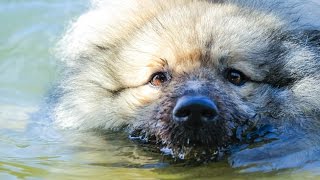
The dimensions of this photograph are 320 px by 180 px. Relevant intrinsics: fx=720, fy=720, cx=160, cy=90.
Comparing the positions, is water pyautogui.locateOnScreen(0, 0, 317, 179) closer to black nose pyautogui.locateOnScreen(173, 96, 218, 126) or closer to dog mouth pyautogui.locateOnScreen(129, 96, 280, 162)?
dog mouth pyautogui.locateOnScreen(129, 96, 280, 162)

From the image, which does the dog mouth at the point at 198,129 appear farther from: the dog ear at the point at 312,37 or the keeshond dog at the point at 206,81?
the dog ear at the point at 312,37

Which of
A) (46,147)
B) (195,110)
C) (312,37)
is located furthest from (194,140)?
(312,37)

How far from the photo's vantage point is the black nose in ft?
13.1

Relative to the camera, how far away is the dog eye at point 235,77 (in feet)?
15.2

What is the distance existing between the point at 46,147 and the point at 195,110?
4.04 feet

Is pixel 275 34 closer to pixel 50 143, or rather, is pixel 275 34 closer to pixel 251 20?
pixel 251 20

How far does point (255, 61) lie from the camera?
473 cm

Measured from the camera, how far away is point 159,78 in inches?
186

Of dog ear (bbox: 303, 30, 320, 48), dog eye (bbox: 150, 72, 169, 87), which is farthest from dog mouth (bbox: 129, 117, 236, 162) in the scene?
dog ear (bbox: 303, 30, 320, 48)

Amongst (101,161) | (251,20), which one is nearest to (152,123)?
(101,161)

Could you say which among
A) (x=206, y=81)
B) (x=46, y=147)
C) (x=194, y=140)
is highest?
(x=206, y=81)

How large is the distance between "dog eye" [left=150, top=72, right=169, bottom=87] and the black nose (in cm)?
58

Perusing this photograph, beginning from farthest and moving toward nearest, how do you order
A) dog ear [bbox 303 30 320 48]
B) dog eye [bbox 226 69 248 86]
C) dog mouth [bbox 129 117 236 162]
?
1. dog ear [bbox 303 30 320 48]
2. dog eye [bbox 226 69 248 86]
3. dog mouth [bbox 129 117 236 162]

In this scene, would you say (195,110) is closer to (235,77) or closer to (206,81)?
(206,81)
